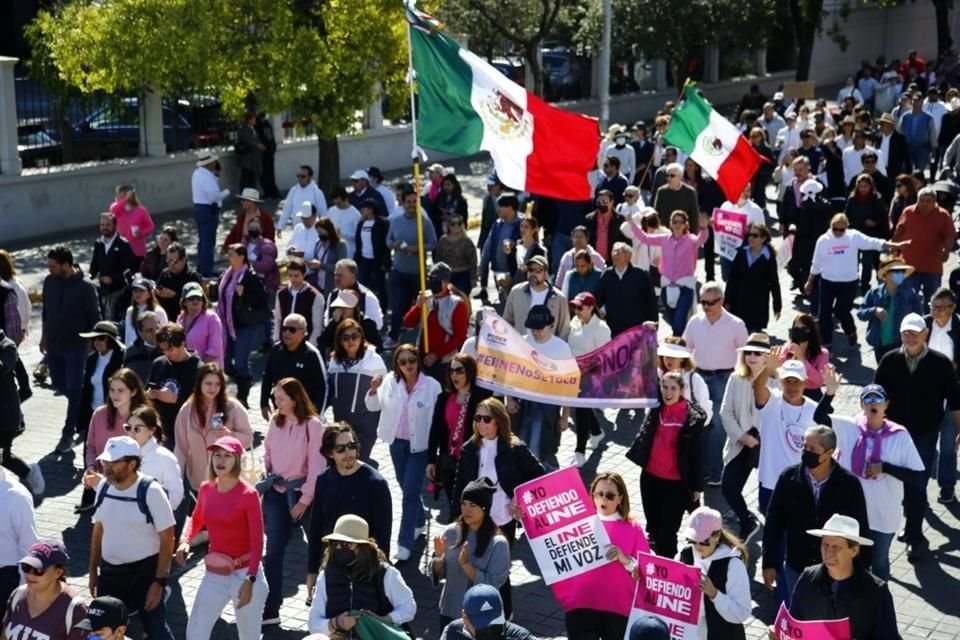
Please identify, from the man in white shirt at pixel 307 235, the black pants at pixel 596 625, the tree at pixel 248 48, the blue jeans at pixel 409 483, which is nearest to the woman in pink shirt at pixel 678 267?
the man in white shirt at pixel 307 235

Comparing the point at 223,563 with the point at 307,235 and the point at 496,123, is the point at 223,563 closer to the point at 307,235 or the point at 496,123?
the point at 496,123

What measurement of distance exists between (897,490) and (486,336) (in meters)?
2.97

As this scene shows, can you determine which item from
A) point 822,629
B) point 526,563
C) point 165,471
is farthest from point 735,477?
point 165,471

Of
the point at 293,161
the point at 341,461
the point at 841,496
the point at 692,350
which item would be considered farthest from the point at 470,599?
the point at 293,161

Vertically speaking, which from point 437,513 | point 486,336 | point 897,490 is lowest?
point 437,513

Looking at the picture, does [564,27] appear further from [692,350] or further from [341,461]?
[341,461]

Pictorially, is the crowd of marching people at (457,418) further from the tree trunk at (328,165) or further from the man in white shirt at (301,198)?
the tree trunk at (328,165)

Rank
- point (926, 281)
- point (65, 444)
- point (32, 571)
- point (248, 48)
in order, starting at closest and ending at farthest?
point (32, 571) → point (65, 444) → point (926, 281) → point (248, 48)

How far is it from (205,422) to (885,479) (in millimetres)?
4334

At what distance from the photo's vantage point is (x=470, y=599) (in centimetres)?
667

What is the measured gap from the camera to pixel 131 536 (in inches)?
325

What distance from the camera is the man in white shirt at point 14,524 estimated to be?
8148 millimetres

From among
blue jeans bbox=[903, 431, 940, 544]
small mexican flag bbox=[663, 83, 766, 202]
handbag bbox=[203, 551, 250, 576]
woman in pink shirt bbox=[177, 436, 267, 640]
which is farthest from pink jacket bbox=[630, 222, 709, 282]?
handbag bbox=[203, 551, 250, 576]

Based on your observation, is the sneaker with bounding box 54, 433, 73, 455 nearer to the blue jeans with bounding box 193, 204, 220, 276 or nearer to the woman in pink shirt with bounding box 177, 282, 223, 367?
the woman in pink shirt with bounding box 177, 282, 223, 367
